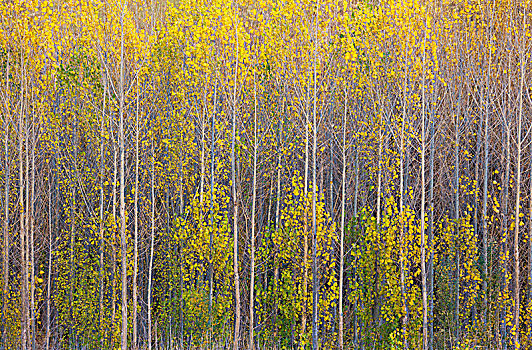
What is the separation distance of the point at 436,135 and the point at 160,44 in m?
6.88

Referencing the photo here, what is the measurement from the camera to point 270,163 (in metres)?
13.6

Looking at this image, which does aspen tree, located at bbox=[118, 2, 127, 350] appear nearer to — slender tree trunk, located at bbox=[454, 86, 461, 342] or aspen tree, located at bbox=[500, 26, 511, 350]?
slender tree trunk, located at bbox=[454, 86, 461, 342]

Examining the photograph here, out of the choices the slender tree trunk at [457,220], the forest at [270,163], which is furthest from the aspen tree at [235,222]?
the slender tree trunk at [457,220]

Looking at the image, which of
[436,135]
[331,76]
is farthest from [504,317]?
[331,76]

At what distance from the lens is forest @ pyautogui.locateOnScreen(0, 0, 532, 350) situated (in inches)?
458

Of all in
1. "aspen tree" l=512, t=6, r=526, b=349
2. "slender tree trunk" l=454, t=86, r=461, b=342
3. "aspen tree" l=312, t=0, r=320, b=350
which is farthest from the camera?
"slender tree trunk" l=454, t=86, r=461, b=342

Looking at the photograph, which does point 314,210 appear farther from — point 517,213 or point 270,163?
point 517,213

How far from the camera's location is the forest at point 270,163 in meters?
11.6

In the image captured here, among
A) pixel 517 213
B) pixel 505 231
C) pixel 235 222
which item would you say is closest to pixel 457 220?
pixel 505 231

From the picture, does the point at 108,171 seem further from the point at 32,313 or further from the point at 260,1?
the point at 260,1

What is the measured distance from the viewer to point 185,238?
42.0ft

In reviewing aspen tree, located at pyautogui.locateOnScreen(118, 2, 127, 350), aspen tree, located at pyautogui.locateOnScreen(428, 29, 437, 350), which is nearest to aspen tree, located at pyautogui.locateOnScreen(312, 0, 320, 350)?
aspen tree, located at pyautogui.locateOnScreen(428, 29, 437, 350)

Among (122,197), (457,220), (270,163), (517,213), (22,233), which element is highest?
(270,163)

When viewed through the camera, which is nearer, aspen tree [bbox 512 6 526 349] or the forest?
aspen tree [bbox 512 6 526 349]
